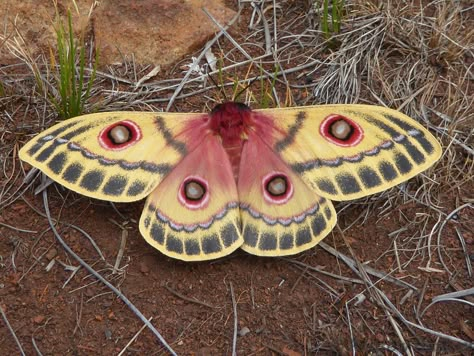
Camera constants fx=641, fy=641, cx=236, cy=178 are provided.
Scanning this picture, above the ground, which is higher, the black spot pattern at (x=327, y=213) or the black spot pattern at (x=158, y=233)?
the black spot pattern at (x=158, y=233)

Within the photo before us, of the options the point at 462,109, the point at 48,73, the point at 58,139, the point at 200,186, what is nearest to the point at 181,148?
the point at 200,186

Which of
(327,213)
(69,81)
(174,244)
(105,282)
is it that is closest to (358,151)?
(327,213)

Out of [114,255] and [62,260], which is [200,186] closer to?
[114,255]

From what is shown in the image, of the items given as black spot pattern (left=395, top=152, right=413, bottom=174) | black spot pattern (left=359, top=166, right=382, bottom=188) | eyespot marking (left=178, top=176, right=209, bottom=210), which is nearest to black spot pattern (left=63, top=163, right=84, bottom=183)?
eyespot marking (left=178, top=176, right=209, bottom=210)

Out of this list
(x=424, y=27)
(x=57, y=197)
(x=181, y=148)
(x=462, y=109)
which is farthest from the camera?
(x=424, y=27)

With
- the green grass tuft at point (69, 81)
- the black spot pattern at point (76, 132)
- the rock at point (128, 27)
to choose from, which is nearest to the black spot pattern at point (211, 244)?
the black spot pattern at point (76, 132)

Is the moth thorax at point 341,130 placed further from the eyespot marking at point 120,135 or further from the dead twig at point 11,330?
the dead twig at point 11,330
